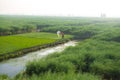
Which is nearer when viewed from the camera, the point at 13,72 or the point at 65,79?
the point at 65,79

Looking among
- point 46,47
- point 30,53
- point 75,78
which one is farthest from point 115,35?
point 75,78

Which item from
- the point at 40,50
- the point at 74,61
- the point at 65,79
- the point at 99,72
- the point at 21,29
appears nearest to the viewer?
the point at 65,79

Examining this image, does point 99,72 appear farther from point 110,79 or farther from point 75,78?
point 75,78

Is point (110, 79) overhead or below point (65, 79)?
below

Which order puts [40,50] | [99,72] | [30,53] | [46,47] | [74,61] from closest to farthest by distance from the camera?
[99,72], [74,61], [30,53], [40,50], [46,47]

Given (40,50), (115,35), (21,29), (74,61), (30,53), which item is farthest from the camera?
(21,29)

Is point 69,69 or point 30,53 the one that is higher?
point 69,69

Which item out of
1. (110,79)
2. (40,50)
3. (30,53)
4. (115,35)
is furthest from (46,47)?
(110,79)

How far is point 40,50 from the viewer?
3069 cm

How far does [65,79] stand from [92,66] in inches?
222

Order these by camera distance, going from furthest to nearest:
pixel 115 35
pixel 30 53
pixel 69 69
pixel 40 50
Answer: pixel 115 35 → pixel 40 50 → pixel 30 53 → pixel 69 69

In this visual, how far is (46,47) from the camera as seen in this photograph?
108 ft

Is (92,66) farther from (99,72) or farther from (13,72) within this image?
(13,72)

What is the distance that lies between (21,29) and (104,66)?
39.7 metres
